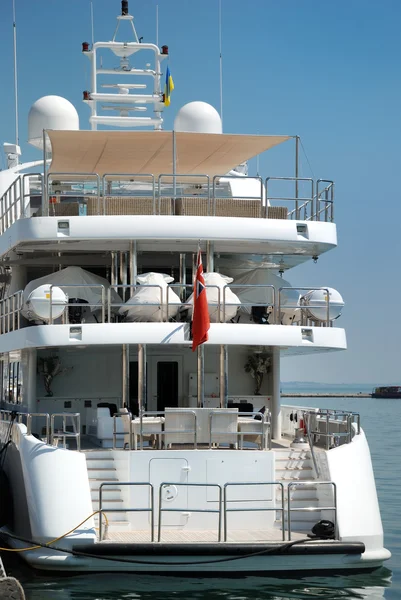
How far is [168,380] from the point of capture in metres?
21.1

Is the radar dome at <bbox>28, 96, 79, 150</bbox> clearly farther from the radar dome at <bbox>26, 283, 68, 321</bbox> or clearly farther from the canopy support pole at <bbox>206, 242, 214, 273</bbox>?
the radar dome at <bbox>26, 283, 68, 321</bbox>

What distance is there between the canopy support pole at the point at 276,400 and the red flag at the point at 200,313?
13.3 feet

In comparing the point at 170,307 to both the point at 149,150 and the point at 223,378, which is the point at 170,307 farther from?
the point at 149,150

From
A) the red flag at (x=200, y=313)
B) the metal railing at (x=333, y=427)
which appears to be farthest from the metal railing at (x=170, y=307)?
the metal railing at (x=333, y=427)

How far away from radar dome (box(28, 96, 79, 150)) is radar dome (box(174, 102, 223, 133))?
261 centimetres

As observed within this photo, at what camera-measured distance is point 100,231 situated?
59.3 feet

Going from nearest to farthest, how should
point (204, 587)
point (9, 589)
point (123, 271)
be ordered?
point (9, 589) → point (204, 587) → point (123, 271)

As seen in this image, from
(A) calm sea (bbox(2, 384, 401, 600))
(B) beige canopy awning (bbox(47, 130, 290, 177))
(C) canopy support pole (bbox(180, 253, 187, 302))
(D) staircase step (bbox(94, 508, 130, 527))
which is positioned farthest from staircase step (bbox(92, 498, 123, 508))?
(B) beige canopy awning (bbox(47, 130, 290, 177))

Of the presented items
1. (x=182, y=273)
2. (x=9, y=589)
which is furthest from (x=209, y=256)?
(x=9, y=589)

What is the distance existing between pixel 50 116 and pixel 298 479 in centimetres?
1309

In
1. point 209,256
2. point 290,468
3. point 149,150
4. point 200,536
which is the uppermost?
point 149,150

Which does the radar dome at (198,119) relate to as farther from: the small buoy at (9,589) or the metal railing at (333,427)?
the small buoy at (9,589)

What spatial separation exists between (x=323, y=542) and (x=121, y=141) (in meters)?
8.58

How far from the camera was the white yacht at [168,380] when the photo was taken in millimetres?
15180
